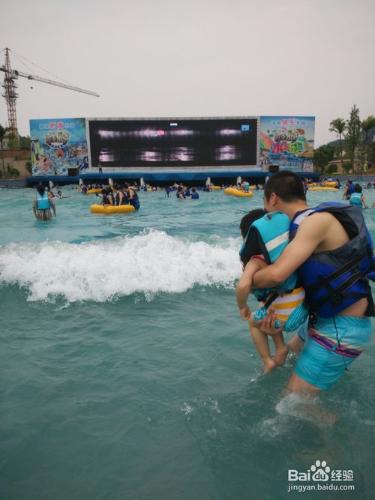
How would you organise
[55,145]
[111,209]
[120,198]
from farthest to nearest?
[55,145] → [120,198] → [111,209]

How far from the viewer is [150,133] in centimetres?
4144

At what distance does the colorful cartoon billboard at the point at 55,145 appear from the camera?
42.6 metres

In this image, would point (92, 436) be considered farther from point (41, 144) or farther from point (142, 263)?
point (41, 144)

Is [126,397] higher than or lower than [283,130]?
lower

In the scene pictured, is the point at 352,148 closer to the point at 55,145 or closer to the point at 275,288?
the point at 55,145

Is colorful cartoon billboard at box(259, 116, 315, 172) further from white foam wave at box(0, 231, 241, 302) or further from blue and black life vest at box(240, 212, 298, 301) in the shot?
blue and black life vest at box(240, 212, 298, 301)

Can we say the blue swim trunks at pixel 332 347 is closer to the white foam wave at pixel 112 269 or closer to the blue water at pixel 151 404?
the blue water at pixel 151 404

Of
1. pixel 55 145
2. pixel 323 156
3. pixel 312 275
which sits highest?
pixel 55 145

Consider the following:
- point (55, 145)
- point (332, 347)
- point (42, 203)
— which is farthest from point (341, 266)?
point (55, 145)

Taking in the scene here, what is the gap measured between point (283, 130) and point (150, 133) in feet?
49.2

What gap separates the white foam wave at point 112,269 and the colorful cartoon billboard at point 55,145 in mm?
37743

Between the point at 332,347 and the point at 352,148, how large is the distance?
60.7 m

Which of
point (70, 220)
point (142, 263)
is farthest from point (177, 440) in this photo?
point (70, 220)

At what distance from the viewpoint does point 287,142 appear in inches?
1736
